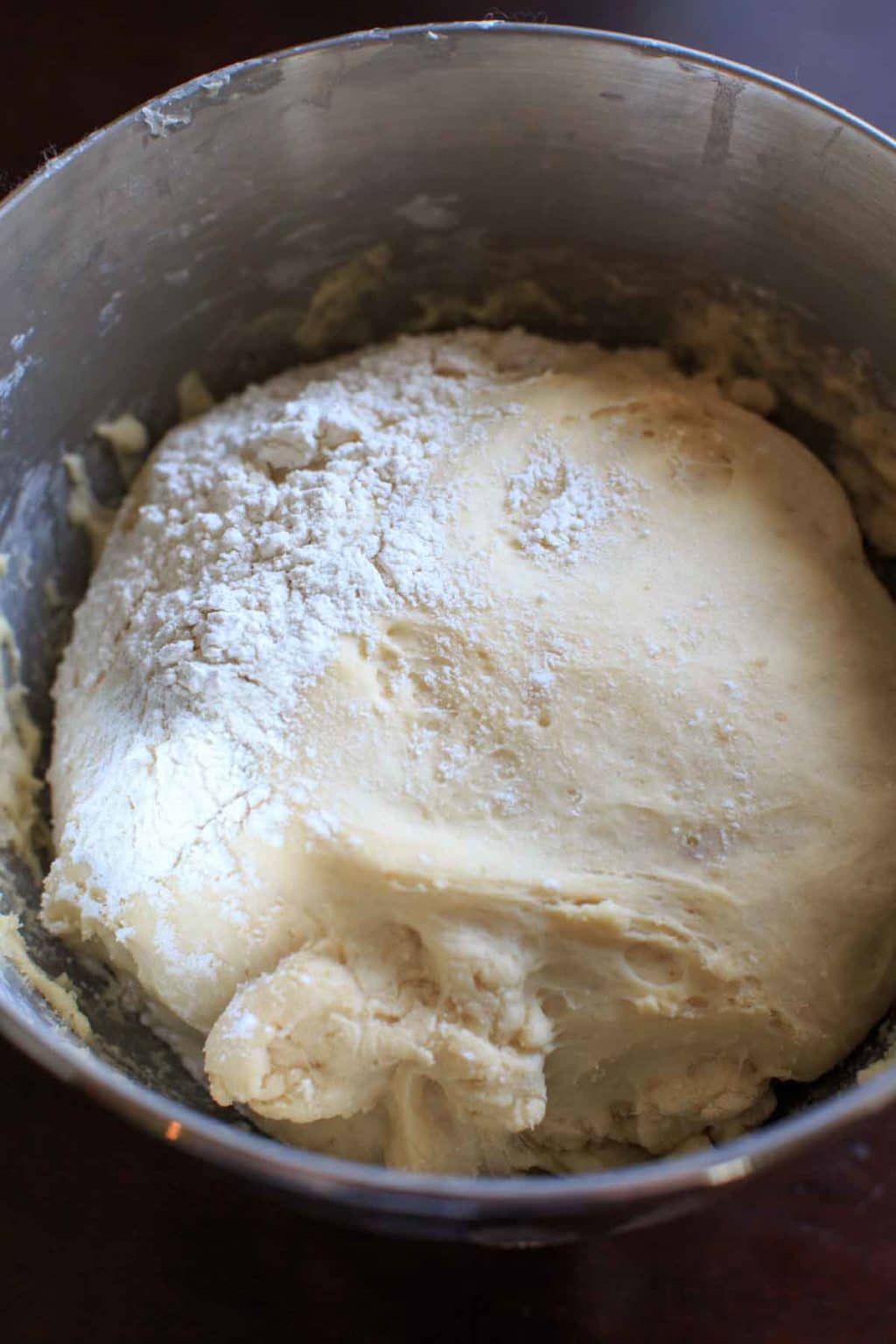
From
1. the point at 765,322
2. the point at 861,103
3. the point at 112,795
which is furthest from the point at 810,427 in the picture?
the point at 112,795

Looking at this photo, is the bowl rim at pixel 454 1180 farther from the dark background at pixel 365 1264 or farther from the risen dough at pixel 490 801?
the dark background at pixel 365 1264

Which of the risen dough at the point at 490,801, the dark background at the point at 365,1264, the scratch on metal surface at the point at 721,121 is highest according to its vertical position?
the scratch on metal surface at the point at 721,121

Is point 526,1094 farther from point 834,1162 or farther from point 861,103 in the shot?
point 861,103

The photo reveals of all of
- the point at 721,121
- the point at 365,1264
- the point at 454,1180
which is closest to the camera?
the point at 454,1180

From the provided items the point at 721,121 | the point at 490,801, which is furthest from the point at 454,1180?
the point at 721,121

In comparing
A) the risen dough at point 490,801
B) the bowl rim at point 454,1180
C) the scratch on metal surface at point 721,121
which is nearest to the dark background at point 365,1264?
the risen dough at point 490,801

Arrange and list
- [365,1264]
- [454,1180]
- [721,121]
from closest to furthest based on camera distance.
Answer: [454,1180]
[365,1264]
[721,121]

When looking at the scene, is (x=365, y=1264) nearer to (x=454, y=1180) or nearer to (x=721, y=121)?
(x=454, y=1180)
